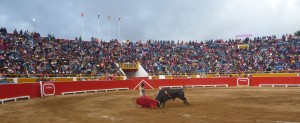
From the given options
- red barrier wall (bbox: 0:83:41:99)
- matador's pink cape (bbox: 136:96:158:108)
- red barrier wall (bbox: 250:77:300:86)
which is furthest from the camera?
red barrier wall (bbox: 250:77:300:86)

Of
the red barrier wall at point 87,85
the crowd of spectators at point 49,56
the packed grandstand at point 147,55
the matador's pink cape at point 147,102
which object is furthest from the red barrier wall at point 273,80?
the matador's pink cape at point 147,102

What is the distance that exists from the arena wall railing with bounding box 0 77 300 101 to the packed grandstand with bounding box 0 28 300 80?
3.78 m

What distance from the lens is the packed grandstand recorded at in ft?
108

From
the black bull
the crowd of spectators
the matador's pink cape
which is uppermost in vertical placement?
the crowd of spectators

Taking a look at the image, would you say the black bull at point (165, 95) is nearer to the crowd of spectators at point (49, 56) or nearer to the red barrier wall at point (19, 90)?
the red barrier wall at point (19, 90)

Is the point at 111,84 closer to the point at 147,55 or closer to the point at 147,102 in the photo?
the point at 147,55

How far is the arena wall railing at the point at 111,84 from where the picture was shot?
20994 mm

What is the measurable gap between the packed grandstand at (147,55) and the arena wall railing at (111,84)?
378cm

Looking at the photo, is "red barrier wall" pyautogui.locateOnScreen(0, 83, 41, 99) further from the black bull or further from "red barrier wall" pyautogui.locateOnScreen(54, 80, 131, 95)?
the black bull

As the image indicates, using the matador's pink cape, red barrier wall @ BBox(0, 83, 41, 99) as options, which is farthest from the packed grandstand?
the matador's pink cape

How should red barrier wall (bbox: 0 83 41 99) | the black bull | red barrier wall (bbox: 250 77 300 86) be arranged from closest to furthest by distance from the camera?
1. the black bull
2. red barrier wall (bbox: 0 83 41 99)
3. red barrier wall (bbox: 250 77 300 86)

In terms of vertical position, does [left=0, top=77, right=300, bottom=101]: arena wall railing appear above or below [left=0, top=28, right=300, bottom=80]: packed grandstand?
below

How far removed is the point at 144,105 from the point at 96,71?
22965 millimetres

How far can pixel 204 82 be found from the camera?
123 feet
